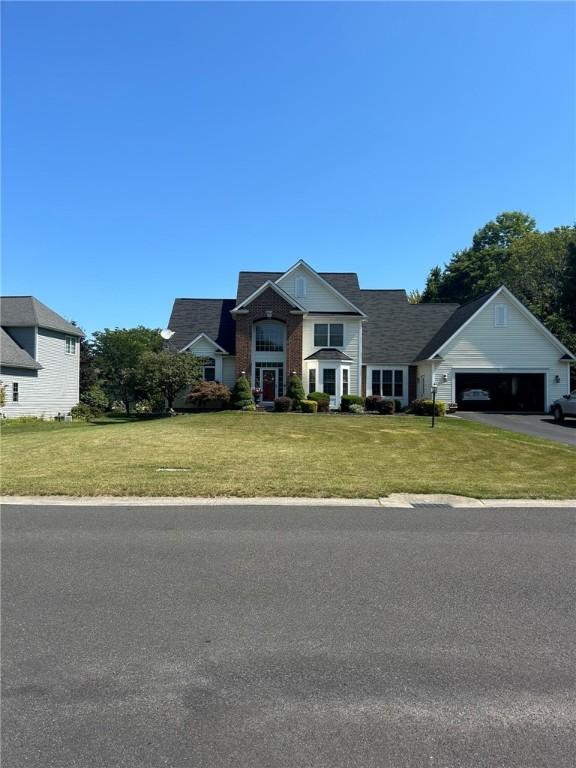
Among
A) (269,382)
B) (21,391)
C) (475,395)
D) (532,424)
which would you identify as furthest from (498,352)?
(21,391)

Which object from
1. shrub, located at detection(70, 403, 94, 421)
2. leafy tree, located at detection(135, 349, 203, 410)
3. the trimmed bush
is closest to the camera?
leafy tree, located at detection(135, 349, 203, 410)

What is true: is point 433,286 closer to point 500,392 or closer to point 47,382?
point 500,392

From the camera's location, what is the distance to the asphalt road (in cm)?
295

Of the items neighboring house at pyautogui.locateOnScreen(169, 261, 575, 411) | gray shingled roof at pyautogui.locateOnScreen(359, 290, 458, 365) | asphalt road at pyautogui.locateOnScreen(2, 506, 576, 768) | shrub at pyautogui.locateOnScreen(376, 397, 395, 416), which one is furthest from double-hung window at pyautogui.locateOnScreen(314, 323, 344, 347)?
asphalt road at pyautogui.locateOnScreen(2, 506, 576, 768)

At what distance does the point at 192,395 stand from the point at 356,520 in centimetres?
2304

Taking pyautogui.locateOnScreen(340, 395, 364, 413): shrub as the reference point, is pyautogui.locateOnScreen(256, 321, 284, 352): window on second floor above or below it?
above

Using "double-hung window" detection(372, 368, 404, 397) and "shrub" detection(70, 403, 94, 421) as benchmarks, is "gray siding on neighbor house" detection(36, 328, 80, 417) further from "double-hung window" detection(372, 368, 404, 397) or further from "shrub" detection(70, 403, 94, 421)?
"double-hung window" detection(372, 368, 404, 397)

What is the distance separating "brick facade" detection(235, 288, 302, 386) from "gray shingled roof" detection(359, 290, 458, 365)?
16.2ft

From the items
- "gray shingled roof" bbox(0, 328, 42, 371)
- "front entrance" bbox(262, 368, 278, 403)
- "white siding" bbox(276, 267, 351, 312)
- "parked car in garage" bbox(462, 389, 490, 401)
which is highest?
"white siding" bbox(276, 267, 351, 312)

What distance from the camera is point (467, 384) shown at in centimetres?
3588

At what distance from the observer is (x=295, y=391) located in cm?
→ 3031

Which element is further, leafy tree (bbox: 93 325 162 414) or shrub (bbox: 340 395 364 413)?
leafy tree (bbox: 93 325 162 414)

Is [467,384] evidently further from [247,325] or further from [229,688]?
[229,688]

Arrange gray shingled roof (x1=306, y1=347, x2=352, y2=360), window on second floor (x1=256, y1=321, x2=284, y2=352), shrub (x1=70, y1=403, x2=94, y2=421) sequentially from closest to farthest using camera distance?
gray shingled roof (x1=306, y1=347, x2=352, y2=360), window on second floor (x1=256, y1=321, x2=284, y2=352), shrub (x1=70, y1=403, x2=94, y2=421)
